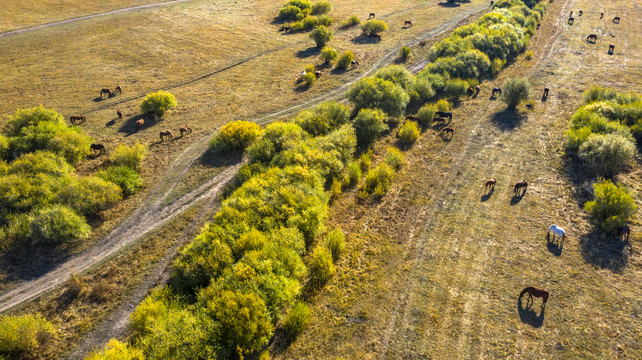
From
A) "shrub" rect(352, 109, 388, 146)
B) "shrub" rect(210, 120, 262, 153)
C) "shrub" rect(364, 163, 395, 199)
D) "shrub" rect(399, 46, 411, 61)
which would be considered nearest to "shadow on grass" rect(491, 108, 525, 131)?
"shrub" rect(352, 109, 388, 146)

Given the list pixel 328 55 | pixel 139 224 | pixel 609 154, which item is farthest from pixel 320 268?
pixel 328 55

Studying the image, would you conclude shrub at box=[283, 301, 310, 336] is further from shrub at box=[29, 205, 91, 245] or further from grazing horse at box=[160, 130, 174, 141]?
grazing horse at box=[160, 130, 174, 141]

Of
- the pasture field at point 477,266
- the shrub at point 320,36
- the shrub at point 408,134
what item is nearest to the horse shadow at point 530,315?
the pasture field at point 477,266

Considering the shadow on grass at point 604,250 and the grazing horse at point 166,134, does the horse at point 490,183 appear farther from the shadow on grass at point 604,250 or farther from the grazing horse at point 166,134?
the grazing horse at point 166,134

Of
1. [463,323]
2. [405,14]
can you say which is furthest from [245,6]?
[463,323]

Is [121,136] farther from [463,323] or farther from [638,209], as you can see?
[638,209]

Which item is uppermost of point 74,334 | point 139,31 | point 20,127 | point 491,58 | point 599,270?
point 139,31
